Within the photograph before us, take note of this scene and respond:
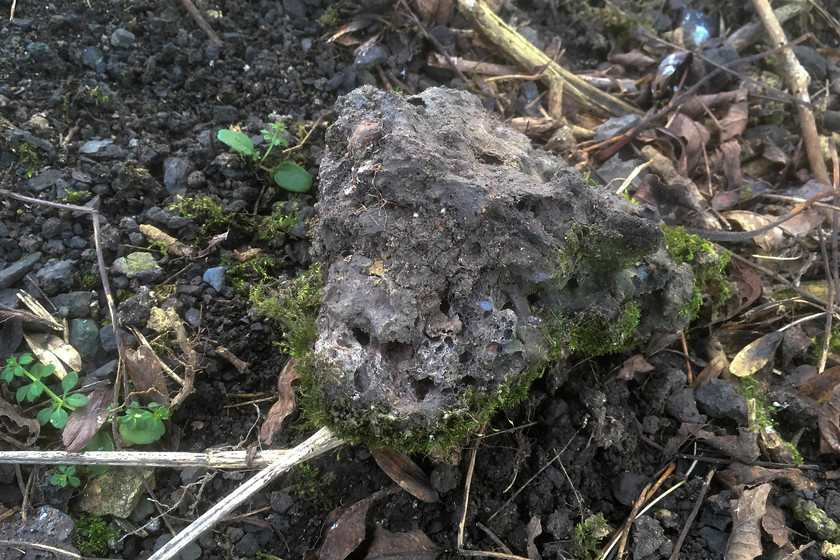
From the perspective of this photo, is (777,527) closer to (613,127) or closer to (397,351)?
(397,351)

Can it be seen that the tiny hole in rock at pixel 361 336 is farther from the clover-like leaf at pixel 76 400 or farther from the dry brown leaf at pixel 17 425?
the dry brown leaf at pixel 17 425

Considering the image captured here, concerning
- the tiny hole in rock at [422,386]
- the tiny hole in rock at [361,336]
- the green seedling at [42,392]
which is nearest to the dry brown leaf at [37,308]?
the green seedling at [42,392]

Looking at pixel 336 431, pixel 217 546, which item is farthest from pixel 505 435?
pixel 217 546

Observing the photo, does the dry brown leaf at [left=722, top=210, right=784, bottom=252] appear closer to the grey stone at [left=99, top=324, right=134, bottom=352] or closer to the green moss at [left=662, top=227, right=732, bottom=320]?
the green moss at [left=662, top=227, right=732, bottom=320]

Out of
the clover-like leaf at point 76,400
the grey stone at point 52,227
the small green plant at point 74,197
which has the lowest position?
the clover-like leaf at point 76,400

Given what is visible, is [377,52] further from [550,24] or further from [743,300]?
[743,300]

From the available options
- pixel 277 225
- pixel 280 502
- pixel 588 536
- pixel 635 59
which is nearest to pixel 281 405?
pixel 280 502

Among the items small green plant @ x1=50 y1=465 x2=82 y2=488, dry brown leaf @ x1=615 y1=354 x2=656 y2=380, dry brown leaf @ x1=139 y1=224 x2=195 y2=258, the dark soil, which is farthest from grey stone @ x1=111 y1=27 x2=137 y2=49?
dry brown leaf @ x1=615 y1=354 x2=656 y2=380
